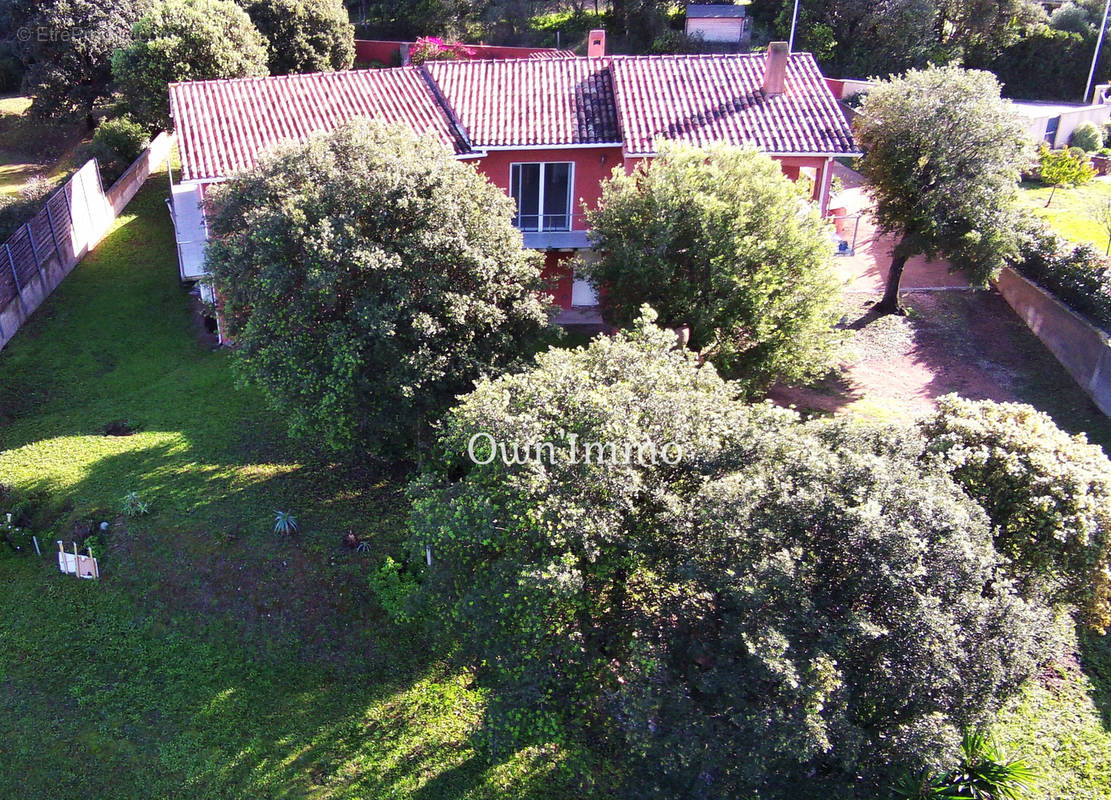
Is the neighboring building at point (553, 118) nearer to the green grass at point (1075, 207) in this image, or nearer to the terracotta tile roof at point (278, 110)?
the terracotta tile roof at point (278, 110)

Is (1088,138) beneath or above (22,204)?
above

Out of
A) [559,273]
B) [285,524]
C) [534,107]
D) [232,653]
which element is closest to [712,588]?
[232,653]

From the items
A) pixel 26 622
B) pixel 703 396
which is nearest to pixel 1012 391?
pixel 703 396

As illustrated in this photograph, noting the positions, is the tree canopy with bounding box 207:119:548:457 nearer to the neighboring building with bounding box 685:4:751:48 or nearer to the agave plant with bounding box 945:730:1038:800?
the agave plant with bounding box 945:730:1038:800

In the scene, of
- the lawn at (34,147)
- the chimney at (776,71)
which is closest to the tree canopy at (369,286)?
the chimney at (776,71)

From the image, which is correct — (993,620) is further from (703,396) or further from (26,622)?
(26,622)

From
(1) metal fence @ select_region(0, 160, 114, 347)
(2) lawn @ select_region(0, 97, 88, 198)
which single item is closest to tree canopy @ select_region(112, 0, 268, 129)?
(1) metal fence @ select_region(0, 160, 114, 347)

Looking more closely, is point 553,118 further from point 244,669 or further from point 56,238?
point 244,669
